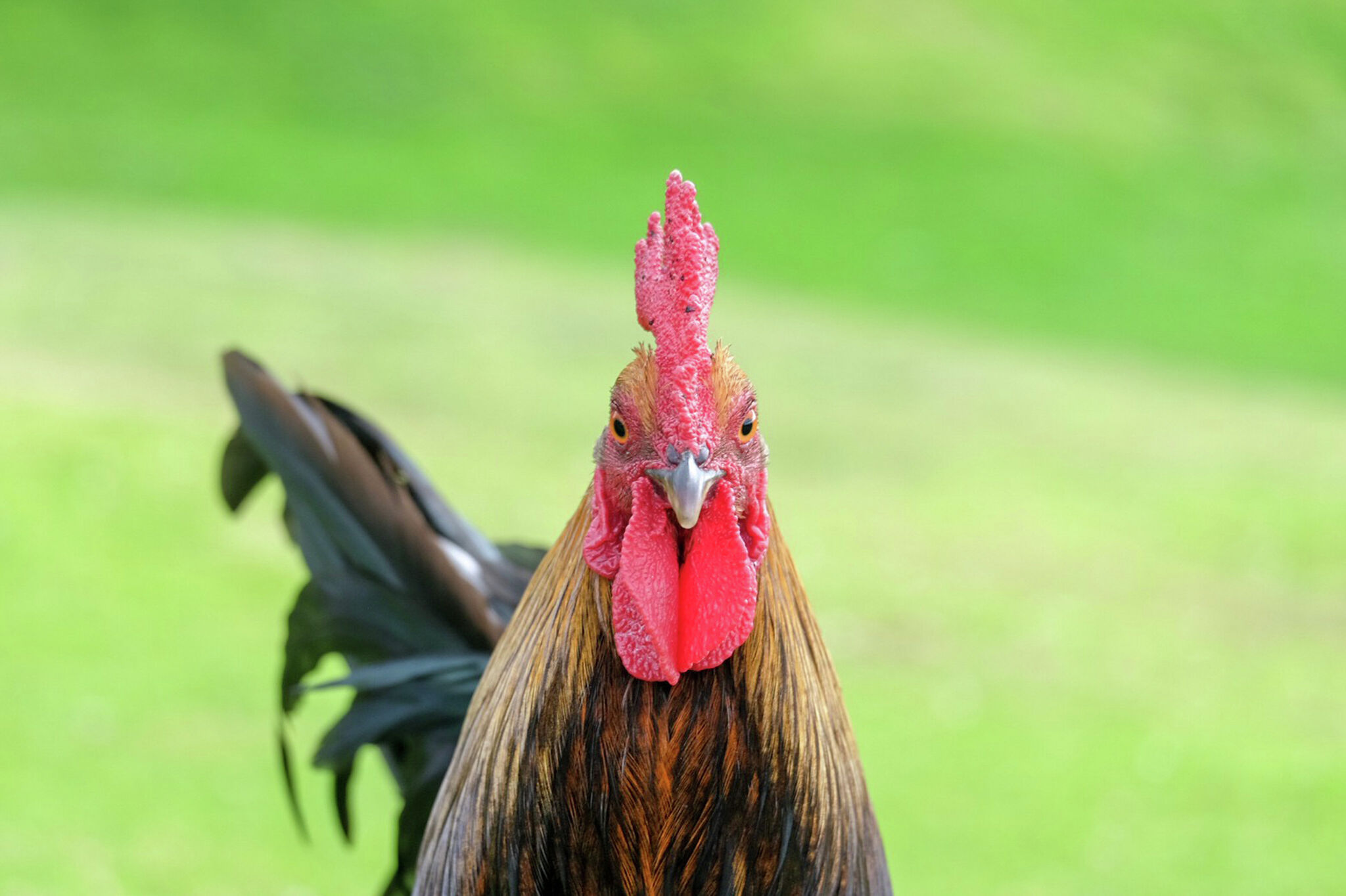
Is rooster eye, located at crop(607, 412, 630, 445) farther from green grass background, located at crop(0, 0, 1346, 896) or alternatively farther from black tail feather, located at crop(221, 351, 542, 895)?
green grass background, located at crop(0, 0, 1346, 896)

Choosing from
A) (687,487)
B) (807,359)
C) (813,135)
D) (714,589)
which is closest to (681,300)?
(687,487)

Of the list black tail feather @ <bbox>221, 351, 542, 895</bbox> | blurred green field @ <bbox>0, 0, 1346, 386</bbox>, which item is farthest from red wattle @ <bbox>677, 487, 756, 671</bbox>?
blurred green field @ <bbox>0, 0, 1346, 386</bbox>

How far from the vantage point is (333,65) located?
16.8 meters

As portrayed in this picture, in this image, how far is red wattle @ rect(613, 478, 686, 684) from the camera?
2.27m

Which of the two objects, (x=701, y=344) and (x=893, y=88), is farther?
(x=893, y=88)

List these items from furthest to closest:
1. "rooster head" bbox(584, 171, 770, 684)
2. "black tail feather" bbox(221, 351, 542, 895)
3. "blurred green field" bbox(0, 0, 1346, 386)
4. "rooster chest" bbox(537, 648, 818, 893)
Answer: "blurred green field" bbox(0, 0, 1346, 386)
"black tail feather" bbox(221, 351, 542, 895)
"rooster chest" bbox(537, 648, 818, 893)
"rooster head" bbox(584, 171, 770, 684)

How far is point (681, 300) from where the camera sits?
2309 millimetres

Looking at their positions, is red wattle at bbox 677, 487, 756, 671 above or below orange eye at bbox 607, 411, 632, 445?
below

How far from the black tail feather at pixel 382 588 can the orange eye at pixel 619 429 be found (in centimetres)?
106

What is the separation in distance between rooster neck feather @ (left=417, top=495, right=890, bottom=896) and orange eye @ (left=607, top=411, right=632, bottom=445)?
17 cm

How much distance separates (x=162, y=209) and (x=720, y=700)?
42.4 ft

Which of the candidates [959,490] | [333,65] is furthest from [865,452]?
[333,65]

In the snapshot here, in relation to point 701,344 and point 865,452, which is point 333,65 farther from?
point 701,344

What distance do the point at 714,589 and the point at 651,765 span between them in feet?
1.10
